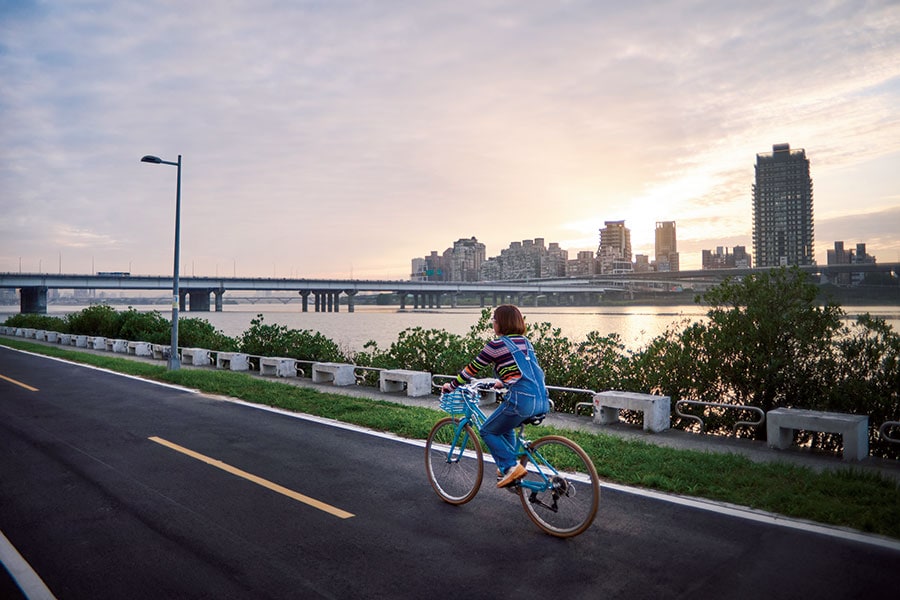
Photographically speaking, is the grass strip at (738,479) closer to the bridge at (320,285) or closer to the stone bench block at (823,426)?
the stone bench block at (823,426)

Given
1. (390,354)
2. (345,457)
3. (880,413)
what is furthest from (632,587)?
(390,354)

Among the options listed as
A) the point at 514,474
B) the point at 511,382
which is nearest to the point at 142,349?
the point at 514,474

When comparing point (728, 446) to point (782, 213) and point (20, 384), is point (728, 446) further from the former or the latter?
point (782, 213)

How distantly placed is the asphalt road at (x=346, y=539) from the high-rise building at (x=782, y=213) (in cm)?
15098

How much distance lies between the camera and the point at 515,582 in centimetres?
469

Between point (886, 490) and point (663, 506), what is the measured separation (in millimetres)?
2675

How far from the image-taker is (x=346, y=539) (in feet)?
18.4

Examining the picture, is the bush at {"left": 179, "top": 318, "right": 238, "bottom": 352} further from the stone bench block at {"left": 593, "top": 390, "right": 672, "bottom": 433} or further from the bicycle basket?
the bicycle basket

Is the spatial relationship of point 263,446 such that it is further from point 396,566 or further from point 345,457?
point 396,566

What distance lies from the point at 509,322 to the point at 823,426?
5858 mm

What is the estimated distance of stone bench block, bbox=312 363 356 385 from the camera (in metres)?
16.2

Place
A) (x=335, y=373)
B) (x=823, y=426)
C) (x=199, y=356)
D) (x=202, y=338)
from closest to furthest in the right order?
(x=823, y=426)
(x=335, y=373)
(x=199, y=356)
(x=202, y=338)

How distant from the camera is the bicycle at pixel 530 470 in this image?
5590mm

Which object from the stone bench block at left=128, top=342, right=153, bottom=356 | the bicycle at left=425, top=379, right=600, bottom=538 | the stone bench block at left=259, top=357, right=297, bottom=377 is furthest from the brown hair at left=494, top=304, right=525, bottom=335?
the stone bench block at left=128, top=342, right=153, bottom=356
